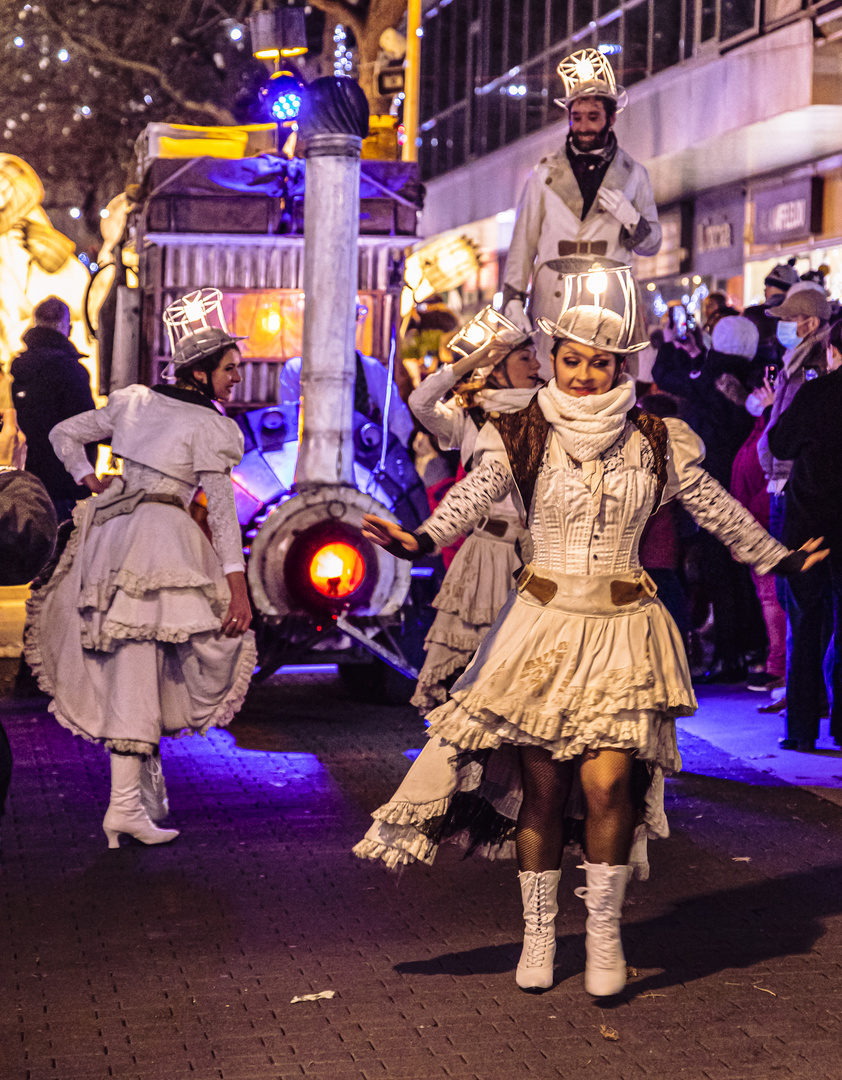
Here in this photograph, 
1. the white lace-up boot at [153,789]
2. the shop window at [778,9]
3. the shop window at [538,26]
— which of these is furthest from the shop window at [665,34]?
the white lace-up boot at [153,789]

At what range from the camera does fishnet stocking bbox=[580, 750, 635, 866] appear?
4.77 metres

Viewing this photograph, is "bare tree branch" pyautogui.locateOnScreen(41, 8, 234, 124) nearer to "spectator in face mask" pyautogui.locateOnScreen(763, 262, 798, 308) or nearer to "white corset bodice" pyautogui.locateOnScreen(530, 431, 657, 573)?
"spectator in face mask" pyautogui.locateOnScreen(763, 262, 798, 308)

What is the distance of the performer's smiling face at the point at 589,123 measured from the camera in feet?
25.1

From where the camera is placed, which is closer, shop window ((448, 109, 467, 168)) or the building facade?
the building facade

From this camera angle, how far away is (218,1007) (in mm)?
4652

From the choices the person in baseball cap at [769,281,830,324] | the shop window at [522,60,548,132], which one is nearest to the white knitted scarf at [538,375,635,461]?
the person in baseball cap at [769,281,830,324]

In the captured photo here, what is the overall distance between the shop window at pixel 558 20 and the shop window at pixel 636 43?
9.76 feet

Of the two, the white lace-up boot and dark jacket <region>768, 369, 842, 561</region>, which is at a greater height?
dark jacket <region>768, 369, 842, 561</region>

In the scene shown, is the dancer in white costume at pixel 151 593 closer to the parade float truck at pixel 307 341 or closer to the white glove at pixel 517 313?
the white glove at pixel 517 313

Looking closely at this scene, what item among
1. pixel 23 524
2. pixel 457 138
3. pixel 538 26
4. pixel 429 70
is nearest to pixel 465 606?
pixel 23 524

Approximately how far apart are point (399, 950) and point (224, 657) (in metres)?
1.93

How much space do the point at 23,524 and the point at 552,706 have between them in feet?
6.19

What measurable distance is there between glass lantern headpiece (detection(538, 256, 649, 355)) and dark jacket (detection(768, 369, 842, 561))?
3186 mm

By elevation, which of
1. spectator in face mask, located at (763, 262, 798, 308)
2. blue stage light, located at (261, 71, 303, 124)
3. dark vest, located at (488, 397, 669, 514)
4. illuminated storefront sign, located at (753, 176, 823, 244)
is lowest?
dark vest, located at (488, 397, 669, 514)
